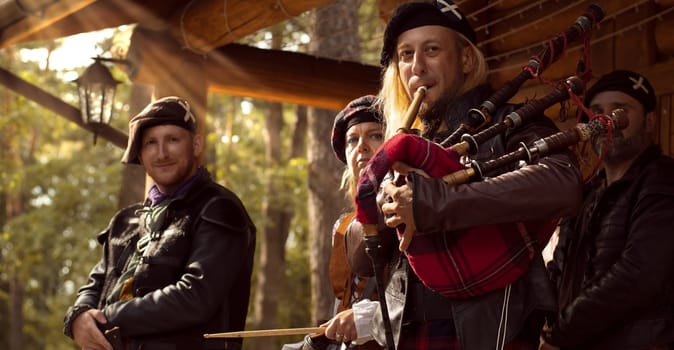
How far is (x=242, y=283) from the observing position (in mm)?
4250

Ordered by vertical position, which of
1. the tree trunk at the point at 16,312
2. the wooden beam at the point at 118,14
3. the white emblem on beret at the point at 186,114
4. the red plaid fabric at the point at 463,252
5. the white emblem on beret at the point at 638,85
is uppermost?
the wooden beam at the point at 118,14

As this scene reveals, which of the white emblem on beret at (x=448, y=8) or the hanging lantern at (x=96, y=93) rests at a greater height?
the hanging lantern at (x=96, y=93)

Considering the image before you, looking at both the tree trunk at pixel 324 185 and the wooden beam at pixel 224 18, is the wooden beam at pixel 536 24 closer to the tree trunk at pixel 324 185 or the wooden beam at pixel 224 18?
the wooden beam at pixel 224 18

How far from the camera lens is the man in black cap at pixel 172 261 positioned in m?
4.02

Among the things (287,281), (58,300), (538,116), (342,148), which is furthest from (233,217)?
(58,300)

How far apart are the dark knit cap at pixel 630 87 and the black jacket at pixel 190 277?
5.68ft

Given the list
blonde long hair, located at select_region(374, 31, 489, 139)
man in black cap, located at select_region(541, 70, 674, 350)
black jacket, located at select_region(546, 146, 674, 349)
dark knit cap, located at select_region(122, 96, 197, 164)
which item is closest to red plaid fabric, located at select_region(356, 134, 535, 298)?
blonde long hair, located at select_region(374, 31, 489, 139)

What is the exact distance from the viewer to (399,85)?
311 cm

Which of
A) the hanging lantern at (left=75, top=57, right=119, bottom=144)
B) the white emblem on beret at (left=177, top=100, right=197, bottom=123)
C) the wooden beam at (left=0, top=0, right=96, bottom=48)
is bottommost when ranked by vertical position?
the white emblem on beret at (left=177, top=100, right=197, bottom=123)

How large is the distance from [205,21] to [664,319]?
10.3 feet

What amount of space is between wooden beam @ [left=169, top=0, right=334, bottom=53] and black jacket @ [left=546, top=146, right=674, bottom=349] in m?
1.88

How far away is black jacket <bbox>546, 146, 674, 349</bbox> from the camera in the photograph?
3760 mm

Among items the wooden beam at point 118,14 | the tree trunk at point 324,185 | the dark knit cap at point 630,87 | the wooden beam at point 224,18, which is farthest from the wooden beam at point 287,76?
the dark knit cap at point 630,87

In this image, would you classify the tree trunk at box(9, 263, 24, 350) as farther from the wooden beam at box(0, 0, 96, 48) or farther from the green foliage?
the wooden beam at box(0, 0, 96, 48)
